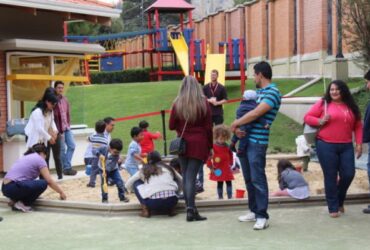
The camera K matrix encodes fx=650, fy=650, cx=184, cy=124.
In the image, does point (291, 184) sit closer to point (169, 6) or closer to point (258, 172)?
point (258, 172)

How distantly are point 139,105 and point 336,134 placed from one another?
15.8m

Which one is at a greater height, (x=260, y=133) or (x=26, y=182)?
(x=260, y=133)

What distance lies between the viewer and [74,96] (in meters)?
14.7

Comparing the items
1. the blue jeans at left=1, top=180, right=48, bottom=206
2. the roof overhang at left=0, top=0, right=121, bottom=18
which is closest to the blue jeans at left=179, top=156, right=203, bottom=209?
the blue jeans at left=1, top=180, right=48, bottom=206

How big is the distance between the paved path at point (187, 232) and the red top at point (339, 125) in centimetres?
97

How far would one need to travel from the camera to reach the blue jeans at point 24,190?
28.4 ft

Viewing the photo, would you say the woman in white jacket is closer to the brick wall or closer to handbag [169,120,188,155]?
the brick wall

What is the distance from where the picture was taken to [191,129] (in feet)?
25.6

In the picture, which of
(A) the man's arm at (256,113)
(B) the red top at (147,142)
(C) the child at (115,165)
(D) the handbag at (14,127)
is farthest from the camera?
(D) the handbag at (14,127)

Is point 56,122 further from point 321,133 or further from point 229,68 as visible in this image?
point 229,68

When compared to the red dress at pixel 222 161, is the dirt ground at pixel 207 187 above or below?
below

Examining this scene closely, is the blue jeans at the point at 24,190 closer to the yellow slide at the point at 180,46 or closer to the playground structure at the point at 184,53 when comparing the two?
the playground structure at the point at 184,53

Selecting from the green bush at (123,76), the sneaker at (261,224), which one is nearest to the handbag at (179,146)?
the sneaker at (261,224)

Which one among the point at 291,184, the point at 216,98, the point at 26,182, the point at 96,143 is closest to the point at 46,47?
the point at 96,143
